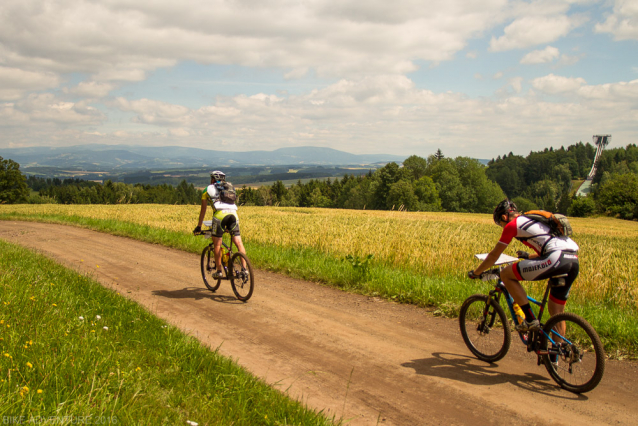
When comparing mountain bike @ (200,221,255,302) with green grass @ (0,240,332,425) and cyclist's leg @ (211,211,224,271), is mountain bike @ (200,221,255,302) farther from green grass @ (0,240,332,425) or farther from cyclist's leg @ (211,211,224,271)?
green grass @ (0,240,332,425)

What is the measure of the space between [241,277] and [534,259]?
5.09m

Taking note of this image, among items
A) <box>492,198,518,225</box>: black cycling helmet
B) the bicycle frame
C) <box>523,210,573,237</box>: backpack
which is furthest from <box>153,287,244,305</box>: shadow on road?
<box>523,210,573,237</box>: backpack

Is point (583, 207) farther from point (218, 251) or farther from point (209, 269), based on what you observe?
point (218, 251)

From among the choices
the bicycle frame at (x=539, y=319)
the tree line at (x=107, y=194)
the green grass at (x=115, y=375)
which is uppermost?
the bicycle frame at (x=539, y=319)

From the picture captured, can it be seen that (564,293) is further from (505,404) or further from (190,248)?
(190,248)

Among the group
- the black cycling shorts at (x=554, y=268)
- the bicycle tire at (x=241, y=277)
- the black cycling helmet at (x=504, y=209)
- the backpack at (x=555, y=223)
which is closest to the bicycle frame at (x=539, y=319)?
the black cycling shorts at (x=554, y=268)

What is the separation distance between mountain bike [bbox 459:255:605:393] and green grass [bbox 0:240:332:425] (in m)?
2.68

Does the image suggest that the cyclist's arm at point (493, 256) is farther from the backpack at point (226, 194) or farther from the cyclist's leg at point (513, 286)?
the backpack at point (226, 194)

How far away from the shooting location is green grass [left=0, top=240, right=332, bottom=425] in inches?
121

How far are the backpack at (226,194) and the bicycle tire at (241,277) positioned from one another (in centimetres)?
112

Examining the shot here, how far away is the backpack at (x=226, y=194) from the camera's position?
799cm

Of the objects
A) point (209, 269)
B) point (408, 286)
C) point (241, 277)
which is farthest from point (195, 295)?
point (408, 286)

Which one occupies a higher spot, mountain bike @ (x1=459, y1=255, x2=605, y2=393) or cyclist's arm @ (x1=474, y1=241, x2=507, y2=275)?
cyclist's arm @ (x1=474, y1=241, x2=507, y2=275)

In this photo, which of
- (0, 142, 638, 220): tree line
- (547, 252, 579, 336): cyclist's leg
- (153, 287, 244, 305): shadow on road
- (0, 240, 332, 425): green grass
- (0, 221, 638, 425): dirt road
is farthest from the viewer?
(0, 142, 638, 220): tree line
